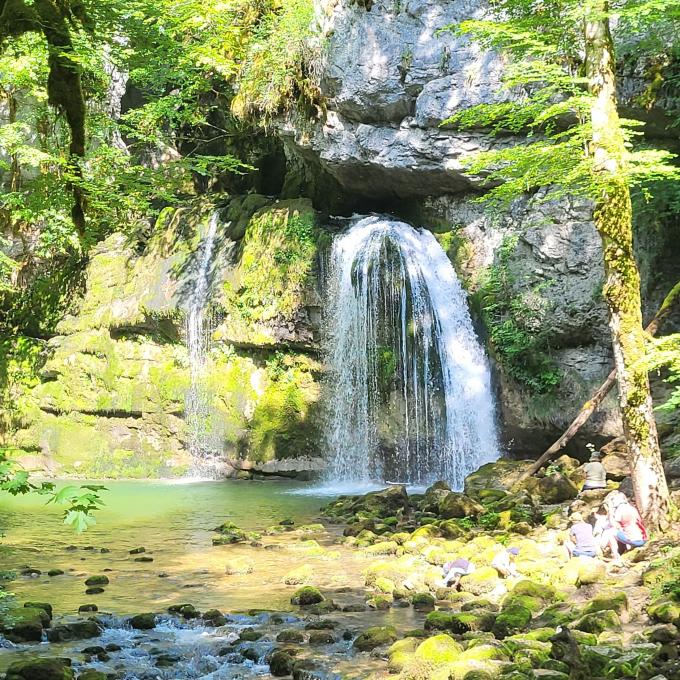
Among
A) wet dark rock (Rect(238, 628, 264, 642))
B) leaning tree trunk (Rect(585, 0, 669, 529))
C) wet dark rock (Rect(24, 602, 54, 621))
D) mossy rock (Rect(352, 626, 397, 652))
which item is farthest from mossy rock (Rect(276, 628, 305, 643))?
leaning tree trunk (Rect(585, 0, 669, 529))

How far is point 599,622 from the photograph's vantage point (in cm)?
599

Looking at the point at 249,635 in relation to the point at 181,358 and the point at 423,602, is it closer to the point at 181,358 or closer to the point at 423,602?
the point at 423,602

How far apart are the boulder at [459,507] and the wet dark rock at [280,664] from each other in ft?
18.0

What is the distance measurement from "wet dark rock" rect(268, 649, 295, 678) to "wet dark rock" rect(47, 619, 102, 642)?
1781 millimetres

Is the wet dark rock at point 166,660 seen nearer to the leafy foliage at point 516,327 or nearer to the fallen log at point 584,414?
the fallen log at point 584,414

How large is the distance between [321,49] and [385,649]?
14.5 m

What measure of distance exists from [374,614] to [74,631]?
2641 millimetres

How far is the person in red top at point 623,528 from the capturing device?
317 inches

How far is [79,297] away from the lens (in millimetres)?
20391

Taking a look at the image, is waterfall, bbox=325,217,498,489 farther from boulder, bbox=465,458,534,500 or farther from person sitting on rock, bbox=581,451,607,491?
person sitting on rock, bbox=581,451,607,491

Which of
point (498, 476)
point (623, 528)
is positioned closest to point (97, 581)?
point (623, 528)

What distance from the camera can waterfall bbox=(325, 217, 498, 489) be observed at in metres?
15.9

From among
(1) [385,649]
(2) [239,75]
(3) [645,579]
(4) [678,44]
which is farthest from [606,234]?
(2) [239,75]

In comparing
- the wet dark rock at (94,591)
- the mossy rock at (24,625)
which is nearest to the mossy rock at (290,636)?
the mossy rock at (24,625)
